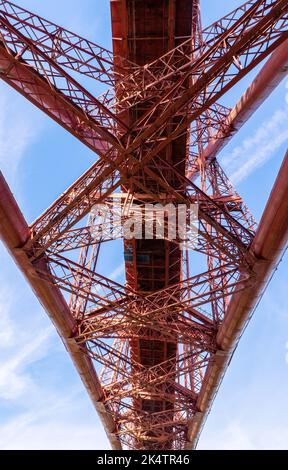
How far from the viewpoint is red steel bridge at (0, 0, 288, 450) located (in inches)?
435

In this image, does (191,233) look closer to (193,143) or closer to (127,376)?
(193,143)

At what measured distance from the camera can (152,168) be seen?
52.7 feet

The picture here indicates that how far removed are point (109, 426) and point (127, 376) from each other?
769 cm

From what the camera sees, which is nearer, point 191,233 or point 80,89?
point 80,89

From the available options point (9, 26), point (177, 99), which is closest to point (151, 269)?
point (177, 99)

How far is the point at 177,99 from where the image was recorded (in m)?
11.2

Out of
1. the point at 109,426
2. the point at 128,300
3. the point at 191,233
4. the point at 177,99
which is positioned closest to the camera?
the point at 177,99

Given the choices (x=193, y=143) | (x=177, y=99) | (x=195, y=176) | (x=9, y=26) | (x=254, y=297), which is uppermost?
(x=195, y=176)

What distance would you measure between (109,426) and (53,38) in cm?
2587

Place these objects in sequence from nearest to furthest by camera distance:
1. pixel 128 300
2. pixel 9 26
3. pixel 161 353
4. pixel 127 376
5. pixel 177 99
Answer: pixel 9 26 → pixel 177 99 → pixel 128 300 → pixel 127 376 → pixel 161 353

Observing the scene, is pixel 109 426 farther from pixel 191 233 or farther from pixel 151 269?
pixel 191 233

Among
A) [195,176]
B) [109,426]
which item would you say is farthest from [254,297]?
[109,426]

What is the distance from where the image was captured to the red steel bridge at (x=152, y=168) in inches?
435

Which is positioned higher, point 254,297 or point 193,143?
point 193,143
